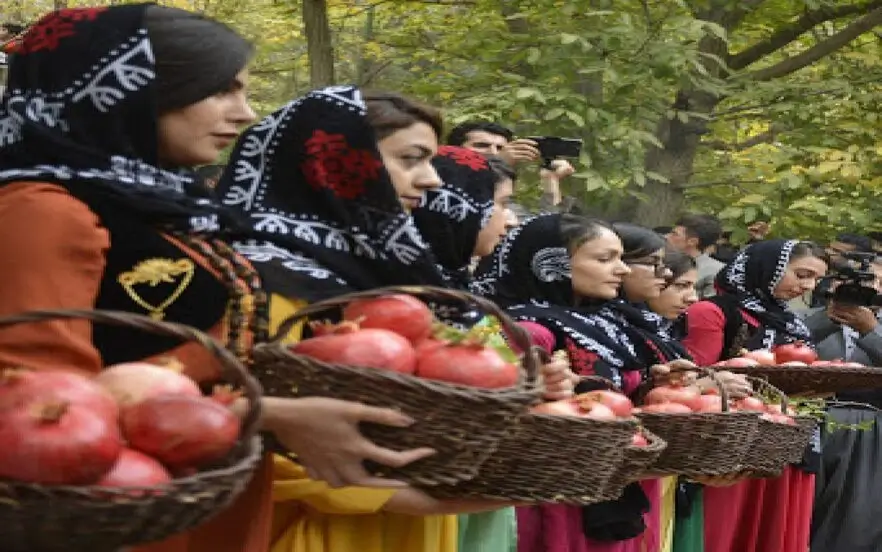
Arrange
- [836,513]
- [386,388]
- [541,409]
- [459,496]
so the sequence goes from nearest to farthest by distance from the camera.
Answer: [386,388], [459,496], [541,409], [836,513]

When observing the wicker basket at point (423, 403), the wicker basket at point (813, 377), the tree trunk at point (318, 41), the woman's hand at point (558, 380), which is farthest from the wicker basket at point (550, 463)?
the tree trunk at point (318, 41)

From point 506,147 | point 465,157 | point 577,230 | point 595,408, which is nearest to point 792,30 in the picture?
point 506,147

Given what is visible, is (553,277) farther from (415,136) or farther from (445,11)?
(445,11)

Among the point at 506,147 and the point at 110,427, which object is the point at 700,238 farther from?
the point at 110,427

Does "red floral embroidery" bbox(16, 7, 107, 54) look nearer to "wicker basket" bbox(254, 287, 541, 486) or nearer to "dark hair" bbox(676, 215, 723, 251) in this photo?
"wicker basket" bbox(254, 287, 541, 486)

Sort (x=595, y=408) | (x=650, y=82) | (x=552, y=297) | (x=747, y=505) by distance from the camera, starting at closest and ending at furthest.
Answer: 1. (x=595, y=408)
2. (x=552, y=297)
3. (x=747, y=505)
4. (x=650, y=82)

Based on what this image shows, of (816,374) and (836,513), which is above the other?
(816,374)

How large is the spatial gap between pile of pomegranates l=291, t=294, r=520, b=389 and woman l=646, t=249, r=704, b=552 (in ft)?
9.71

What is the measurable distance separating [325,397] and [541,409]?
0.95 meters

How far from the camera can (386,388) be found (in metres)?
2.18

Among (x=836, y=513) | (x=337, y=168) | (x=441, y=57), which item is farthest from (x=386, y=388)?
(x=441, y=57)

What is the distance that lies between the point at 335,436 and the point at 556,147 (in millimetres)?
4536

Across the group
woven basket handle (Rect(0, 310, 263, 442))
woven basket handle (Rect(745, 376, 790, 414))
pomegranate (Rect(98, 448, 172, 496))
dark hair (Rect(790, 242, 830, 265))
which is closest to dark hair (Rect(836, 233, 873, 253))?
dark hair (Rect(790, 242, 830, 265))

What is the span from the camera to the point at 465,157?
3963 millimetres
